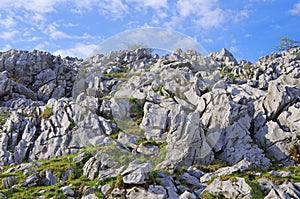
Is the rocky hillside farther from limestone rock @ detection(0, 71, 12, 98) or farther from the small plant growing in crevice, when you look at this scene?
limestone rock @ detection(0, 71, 12, 98)

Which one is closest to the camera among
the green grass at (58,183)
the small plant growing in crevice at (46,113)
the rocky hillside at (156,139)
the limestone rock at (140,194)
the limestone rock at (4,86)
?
the limestone rock at (140,194)

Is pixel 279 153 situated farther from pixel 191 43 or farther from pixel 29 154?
pixel 29 154

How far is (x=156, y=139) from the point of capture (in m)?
17.0

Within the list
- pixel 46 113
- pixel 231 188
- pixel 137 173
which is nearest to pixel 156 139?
pixel 137 173

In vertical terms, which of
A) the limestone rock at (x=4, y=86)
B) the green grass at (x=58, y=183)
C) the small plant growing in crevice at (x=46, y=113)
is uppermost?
the limestone rock at (x=4, y=86)

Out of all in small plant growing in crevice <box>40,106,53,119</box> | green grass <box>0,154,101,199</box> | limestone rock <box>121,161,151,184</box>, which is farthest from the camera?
small plant growing in crevice <box>40,106,53,119</box>

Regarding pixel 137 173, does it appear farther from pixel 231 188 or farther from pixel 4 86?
pixel 4 86

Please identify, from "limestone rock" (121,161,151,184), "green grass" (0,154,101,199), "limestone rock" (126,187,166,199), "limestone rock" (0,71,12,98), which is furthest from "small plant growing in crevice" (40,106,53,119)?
"limestone rock" (0,71,12,98)

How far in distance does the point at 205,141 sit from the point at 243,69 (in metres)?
37.8

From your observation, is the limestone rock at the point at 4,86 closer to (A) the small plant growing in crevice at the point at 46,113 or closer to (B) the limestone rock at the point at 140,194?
(A) the small plant growing in crevice at the point at 46,113

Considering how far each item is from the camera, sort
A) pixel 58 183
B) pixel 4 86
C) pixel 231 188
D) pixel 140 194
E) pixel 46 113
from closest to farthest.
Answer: pixel 140 194
pixel 231 188
pixel 58 183
pixel 46 113
pixel 4 86

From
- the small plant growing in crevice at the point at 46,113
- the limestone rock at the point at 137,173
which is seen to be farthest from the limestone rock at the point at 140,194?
the small plant growing in crevice at the point at 46,113

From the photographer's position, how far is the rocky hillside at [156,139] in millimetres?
15992

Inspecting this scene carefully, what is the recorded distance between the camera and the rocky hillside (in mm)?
15992
